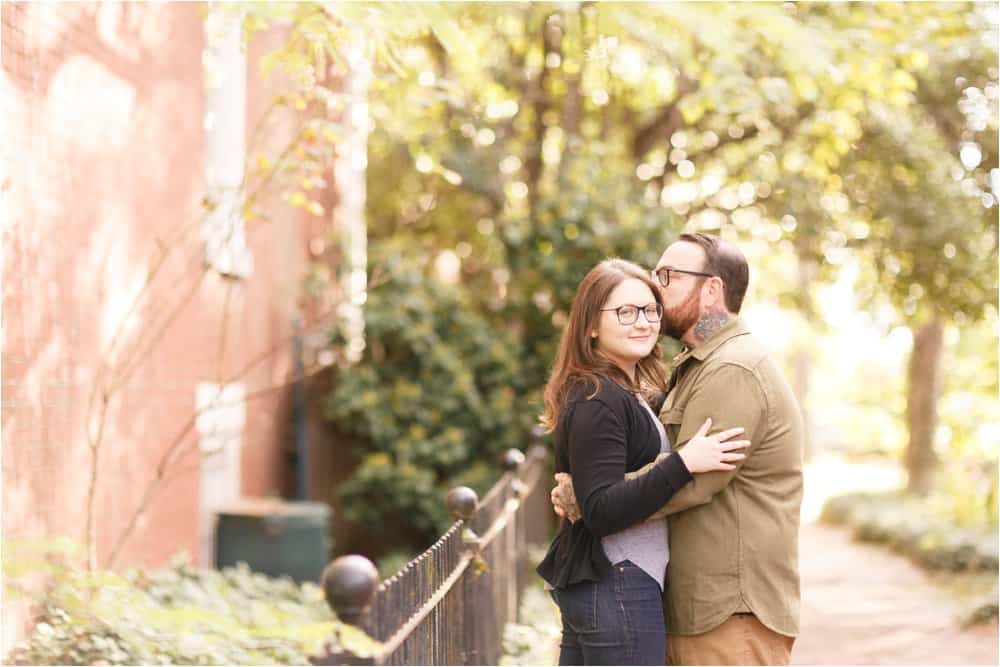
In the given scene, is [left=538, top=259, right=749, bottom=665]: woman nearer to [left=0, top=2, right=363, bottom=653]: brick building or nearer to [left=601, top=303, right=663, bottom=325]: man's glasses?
[left=601, top=303, right=663, bottom=325]: man's glasses

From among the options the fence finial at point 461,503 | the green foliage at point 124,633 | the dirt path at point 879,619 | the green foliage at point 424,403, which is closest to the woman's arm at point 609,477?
the fence finial at point 461,503

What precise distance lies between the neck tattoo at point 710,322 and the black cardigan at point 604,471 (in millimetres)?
351

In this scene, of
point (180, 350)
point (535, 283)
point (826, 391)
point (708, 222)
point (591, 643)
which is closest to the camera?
point (591, 643)

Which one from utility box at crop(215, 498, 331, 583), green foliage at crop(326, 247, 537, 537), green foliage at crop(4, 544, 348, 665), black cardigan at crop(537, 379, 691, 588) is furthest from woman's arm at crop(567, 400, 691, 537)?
green foliage at crop(326, 247, 537, 537)

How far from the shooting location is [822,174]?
12875 millimetres

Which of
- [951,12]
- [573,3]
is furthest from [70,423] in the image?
[951,12]

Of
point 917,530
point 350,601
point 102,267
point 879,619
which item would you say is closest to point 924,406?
point 917,530

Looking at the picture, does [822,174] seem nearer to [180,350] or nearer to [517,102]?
[517,102]

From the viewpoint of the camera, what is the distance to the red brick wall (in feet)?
18.6

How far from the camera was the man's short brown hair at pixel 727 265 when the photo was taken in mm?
3766

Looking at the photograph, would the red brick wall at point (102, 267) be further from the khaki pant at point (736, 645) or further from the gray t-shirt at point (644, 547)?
the khaki pant at point (736, 645)

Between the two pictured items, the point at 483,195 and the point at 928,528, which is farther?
the point at 483,195

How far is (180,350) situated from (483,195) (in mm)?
6362

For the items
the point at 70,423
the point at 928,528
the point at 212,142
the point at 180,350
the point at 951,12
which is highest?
the point at 951,12
